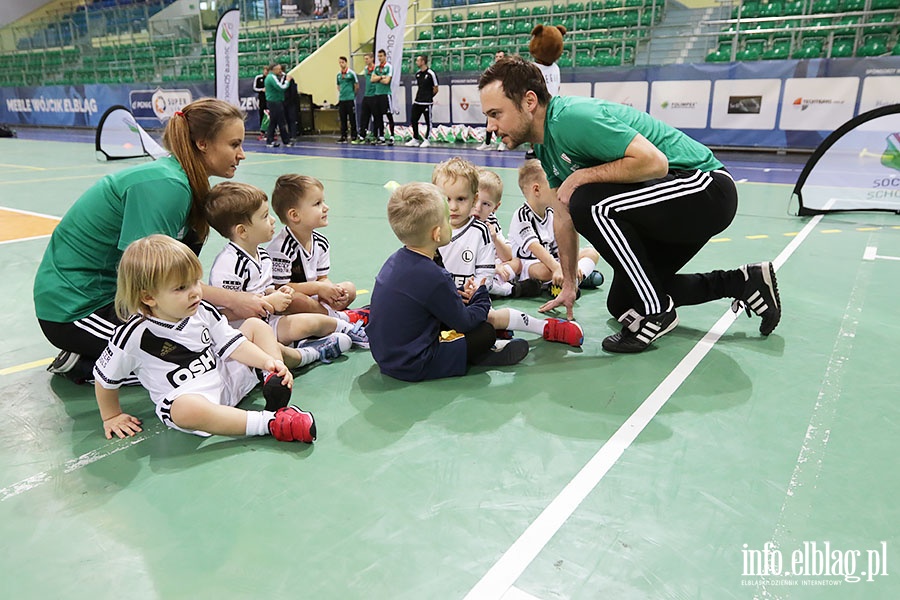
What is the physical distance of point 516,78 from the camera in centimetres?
262

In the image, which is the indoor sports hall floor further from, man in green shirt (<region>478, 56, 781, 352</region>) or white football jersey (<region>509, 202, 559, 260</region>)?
white football jersey (<region>509, 202, 559, 260</region>)

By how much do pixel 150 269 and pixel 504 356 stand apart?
1.49m

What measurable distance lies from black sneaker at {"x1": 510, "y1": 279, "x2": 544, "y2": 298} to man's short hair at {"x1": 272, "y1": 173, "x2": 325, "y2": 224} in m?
1.45

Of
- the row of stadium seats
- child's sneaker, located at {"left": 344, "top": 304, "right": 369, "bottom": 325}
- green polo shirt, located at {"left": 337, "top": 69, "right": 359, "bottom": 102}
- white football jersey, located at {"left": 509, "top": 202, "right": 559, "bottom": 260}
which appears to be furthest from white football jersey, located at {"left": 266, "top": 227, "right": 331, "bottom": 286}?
green polo shirt, located at {"left": 337, "top": 69, "right": 359, "bottom": 102}

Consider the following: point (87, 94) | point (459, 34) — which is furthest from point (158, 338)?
point (87, 94)

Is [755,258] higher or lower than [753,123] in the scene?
lower

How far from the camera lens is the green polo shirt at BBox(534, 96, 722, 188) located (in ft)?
8.55

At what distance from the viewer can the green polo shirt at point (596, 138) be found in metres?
2.61

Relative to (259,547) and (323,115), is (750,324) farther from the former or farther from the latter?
(323,115)

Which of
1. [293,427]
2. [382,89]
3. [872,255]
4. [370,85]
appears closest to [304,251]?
[293,427]

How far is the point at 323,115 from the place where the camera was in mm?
17906

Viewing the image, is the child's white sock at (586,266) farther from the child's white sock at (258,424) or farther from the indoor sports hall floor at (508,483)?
the child's white sock at (258,424)

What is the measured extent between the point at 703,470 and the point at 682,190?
1402mm

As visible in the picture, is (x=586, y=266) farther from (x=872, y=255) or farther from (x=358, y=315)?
(x=872, y=255)
